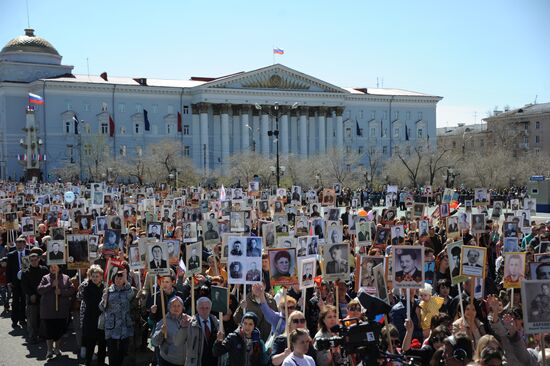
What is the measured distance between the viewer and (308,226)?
18.2m

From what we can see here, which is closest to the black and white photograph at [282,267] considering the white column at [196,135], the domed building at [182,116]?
the domed building at [182,116]

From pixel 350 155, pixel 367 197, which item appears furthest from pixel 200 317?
pixel 350 155

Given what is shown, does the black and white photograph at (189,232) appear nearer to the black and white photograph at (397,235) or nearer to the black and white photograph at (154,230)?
the black and white photograph at (154,230)

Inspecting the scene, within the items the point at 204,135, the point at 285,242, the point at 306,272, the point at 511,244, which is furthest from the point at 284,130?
the point at 306,272

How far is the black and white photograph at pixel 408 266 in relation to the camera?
9445mm

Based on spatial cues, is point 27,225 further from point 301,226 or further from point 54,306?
point 54,306

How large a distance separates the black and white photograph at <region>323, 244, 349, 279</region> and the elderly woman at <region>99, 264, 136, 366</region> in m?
2.69

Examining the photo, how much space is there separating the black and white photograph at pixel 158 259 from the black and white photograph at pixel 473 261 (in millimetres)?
3929

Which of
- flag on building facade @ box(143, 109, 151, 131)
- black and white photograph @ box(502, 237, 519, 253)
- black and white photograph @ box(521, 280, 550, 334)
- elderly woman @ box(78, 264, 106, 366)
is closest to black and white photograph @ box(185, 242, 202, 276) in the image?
elderly woman @ box(78, 264, 106, 366)

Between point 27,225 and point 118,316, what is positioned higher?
point 27,225

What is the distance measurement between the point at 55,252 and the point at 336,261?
4863mm

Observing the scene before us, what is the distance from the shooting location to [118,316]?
411 inches

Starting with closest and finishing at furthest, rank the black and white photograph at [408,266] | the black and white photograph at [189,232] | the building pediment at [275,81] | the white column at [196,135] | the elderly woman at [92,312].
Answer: the black and white photograph at [408,266] → the elderly woman at [92,312] → the black and white photograph at [189,232] → the building pediment at [275,81] → the white column at [196,135]

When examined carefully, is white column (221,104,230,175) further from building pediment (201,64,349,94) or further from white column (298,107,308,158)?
white column (298,107,308,158)
